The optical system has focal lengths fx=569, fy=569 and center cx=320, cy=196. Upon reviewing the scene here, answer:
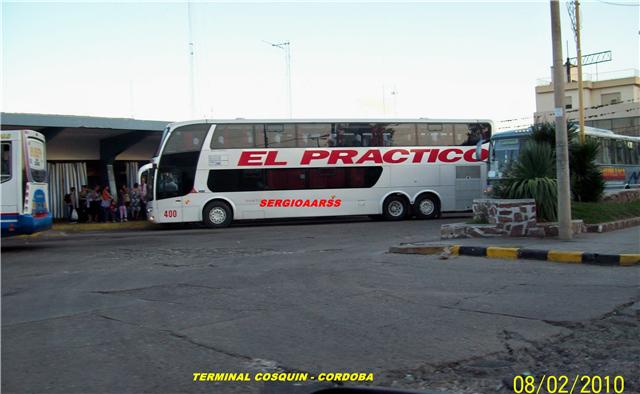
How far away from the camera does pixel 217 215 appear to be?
21.5 m

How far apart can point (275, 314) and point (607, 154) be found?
22034mm

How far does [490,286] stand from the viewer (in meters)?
7.86

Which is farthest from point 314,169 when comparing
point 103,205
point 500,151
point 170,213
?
point 103,205

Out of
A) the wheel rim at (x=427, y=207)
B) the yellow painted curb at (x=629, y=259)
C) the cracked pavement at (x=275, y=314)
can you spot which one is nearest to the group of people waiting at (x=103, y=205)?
the wheel rim at (x=427, y=207)

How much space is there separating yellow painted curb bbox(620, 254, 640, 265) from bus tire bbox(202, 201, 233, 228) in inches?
586

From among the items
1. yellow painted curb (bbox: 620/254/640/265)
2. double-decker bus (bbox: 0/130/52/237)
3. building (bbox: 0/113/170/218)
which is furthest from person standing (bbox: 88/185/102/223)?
yellow painted curb (bbox: 620/254/640/265)

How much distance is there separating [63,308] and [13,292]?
1.94 m

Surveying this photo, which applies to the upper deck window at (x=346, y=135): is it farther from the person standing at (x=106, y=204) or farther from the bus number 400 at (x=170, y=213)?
the person standing at (x=106, y=204)

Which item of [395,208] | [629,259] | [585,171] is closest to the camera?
[629,259]

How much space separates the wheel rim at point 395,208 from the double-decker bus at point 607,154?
3.77 meters

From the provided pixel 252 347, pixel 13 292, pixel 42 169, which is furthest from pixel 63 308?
pixel 42 169

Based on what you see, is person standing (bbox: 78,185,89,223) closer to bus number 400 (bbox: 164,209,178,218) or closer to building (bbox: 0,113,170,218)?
building (bbox: 0,113,170,218)

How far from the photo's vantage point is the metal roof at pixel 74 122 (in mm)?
21380

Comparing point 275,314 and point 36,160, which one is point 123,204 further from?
point 275,314
